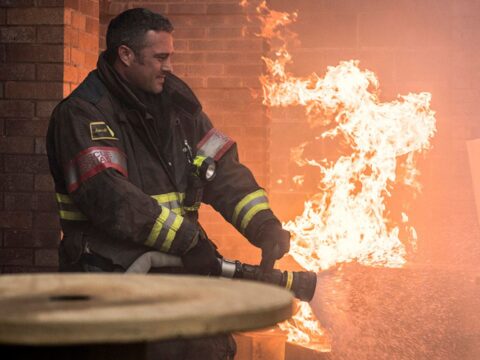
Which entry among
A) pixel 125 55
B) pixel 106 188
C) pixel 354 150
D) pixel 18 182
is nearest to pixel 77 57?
pixel 18 182

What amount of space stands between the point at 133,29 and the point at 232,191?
2.97ft

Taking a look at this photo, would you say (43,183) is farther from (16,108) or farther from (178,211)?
(178,211)

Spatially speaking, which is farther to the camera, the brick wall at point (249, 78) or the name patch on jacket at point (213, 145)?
the brick wall at point (249, 78)

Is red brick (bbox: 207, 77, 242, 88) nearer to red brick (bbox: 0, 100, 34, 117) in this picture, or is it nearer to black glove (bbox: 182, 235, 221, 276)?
red brick (bbox: 0, 100, 34, 117)

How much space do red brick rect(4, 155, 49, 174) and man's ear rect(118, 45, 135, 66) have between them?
4.47 feet

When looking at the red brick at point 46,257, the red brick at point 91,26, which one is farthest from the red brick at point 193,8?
the red brick at point 46,257

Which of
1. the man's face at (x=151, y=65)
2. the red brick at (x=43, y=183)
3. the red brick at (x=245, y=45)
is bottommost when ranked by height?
the red brick at (x=43, y=183)

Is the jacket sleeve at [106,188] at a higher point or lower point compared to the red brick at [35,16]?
lower

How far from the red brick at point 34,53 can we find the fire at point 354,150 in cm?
229

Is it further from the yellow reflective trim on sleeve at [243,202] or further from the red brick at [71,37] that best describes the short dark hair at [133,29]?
the red brick at [71,37]

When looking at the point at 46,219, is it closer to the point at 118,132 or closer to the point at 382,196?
the point at 118,132

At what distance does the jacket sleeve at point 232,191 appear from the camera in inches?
185

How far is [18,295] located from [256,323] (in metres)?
0.72

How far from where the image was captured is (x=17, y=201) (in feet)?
18.8
